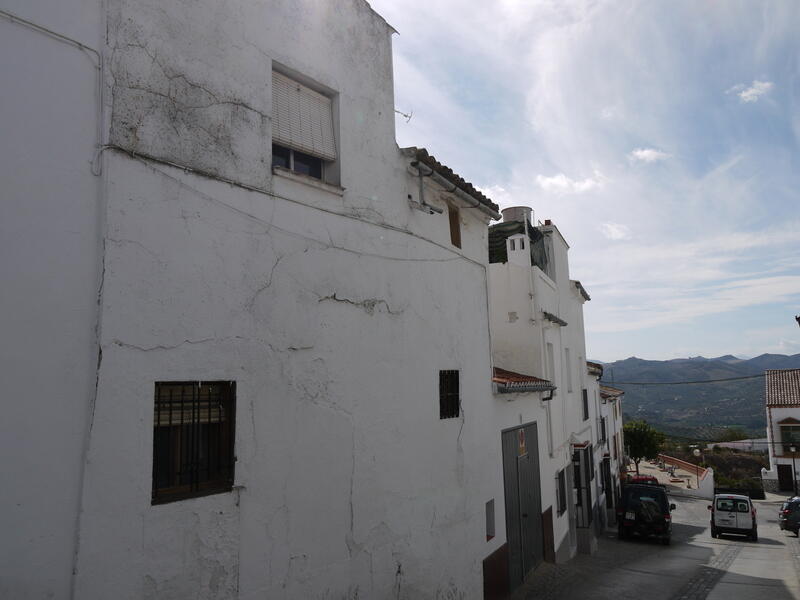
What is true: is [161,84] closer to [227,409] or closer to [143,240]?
[143,240]

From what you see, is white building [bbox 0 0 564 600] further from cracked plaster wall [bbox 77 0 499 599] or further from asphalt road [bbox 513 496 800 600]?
asphalt road [bbox 513 496 800 600]

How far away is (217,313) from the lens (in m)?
5.30

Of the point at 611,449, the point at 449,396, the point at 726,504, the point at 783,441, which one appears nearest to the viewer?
the point at 449,396

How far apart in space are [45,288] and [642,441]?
4575 cm

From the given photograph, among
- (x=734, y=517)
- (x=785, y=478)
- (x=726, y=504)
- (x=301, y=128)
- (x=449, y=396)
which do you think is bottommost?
(x=785, y=478)

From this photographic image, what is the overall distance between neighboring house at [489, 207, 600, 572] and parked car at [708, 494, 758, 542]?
691cm

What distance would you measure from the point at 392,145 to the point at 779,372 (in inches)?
1786

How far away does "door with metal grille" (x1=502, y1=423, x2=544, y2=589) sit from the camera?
10.9 m

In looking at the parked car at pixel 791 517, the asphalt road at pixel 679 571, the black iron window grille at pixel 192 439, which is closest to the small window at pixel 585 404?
the asphalt road at pixel 679 571

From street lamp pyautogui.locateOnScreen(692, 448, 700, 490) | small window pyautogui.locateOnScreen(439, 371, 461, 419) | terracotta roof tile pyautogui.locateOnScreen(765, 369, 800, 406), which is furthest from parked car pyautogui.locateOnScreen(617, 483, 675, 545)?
terracotta roof tile pyautogui.locateOnScreen(765, 369, 800, 406)

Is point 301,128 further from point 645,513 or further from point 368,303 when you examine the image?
point 645,513

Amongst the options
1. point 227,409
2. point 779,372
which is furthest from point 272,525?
point 779,372

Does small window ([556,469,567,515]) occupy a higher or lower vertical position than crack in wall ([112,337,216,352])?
lower

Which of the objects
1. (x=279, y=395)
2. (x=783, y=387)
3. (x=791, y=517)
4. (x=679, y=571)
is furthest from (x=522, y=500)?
(x=783, y=387)
